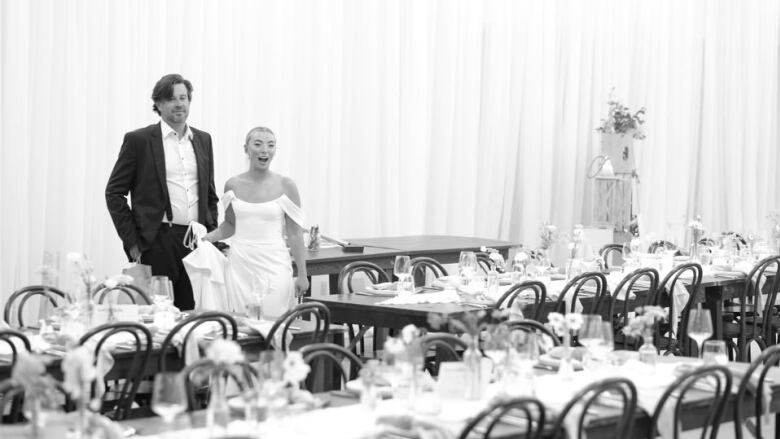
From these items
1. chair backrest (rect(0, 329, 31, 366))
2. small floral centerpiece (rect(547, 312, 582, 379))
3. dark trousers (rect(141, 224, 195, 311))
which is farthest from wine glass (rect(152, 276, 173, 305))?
small floral centerpiece (rect(547, 312, 582, 379))

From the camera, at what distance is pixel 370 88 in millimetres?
10492

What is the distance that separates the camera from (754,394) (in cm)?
405

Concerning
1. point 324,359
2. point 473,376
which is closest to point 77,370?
point 473,376

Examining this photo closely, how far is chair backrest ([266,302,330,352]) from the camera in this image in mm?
4898

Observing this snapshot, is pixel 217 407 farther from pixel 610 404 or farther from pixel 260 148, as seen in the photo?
pixel 260 148

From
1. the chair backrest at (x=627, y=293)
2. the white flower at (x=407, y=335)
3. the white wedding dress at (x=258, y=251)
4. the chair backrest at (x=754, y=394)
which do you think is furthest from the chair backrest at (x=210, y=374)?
the chair backrest at (x=627, y=293)

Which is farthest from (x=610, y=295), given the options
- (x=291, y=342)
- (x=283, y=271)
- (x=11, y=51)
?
(x=11, y=51)

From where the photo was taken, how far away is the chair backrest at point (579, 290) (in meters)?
6.35

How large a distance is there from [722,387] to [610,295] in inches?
111

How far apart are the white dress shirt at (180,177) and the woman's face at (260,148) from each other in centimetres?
34

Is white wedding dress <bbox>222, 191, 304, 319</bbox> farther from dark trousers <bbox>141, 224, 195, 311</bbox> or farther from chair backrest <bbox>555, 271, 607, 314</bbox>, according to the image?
chair backrest <bbox>555, 271, 607, 314</bbox>

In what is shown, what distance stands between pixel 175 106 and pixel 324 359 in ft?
6.20

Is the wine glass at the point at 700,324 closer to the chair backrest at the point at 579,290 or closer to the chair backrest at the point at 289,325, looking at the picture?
the chair backrest at the point at 289,325

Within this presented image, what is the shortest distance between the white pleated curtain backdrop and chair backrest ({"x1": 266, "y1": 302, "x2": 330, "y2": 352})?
3444mm
